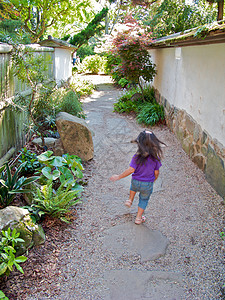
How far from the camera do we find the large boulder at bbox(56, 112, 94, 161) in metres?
5.00

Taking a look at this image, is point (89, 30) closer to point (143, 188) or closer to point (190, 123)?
point (190, 123)

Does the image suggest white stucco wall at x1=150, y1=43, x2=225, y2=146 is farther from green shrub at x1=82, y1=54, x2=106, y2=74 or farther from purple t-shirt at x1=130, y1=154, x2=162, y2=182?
green shrub at x1=82, y1=54, x2=106, y2=74

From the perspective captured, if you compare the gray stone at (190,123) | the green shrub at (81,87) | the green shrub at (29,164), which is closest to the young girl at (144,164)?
the green shrub at (29,164)

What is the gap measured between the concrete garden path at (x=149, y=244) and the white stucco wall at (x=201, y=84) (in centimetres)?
94

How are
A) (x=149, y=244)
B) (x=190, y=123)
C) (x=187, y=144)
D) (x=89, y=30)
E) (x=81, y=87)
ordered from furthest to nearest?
(x=89, y=30), (x=81, y=87), (x=187, y=144), (x=190, y=123), (x=149, y=244)

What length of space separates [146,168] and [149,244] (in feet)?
2.70

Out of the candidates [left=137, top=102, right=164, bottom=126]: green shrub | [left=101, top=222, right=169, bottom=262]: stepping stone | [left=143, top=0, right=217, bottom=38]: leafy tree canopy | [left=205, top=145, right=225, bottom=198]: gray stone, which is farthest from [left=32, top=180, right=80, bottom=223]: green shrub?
[left=143, top=0, right=217, bottom=38]: leafy tree canopy

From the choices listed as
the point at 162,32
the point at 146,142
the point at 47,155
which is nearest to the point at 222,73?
the point at 146,142

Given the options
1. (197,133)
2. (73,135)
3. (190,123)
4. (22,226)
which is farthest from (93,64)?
(22,226)

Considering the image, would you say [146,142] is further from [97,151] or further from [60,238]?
[97,151]

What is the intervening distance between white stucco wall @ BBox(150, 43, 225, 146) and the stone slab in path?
82.2 inches

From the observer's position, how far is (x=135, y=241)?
307 cm

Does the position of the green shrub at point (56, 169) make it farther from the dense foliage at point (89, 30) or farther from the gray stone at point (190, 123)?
the dense foliage at point (89, 30)

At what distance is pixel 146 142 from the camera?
3086 mm
